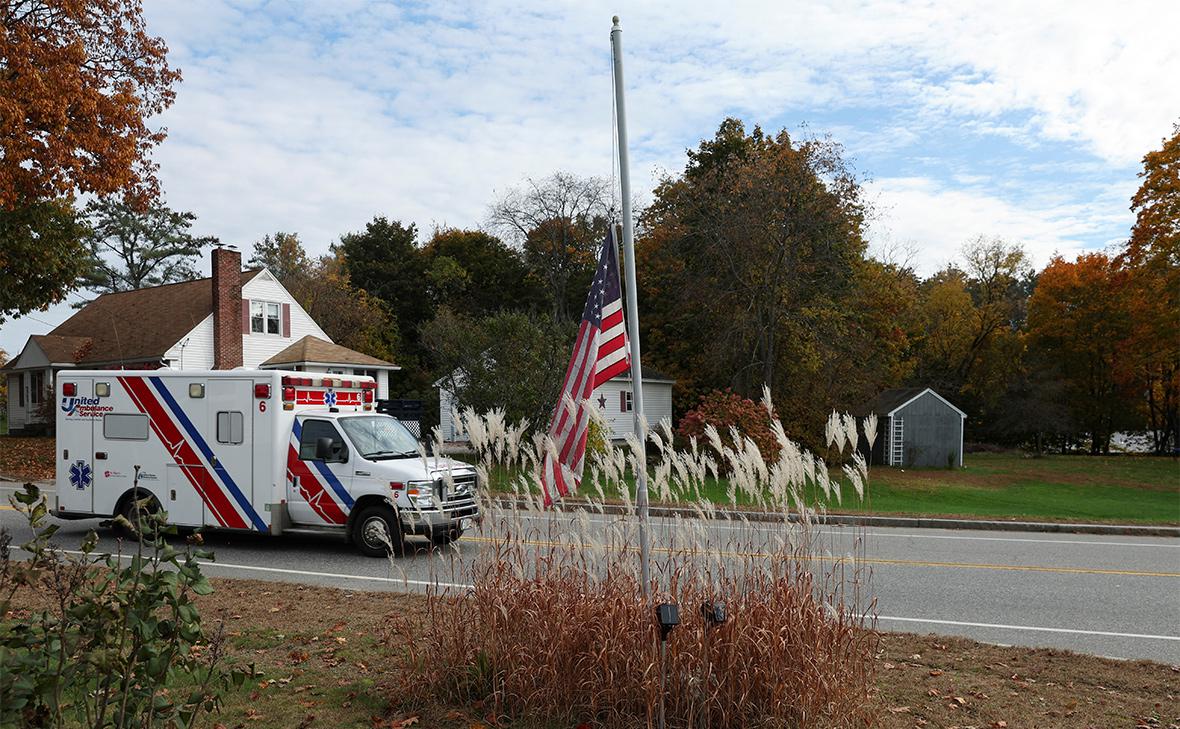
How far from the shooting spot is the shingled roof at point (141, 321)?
36.5 metres

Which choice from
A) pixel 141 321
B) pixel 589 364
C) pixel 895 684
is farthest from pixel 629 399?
pixel 589 364

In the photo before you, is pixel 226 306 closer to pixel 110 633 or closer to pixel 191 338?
pixel 191 338

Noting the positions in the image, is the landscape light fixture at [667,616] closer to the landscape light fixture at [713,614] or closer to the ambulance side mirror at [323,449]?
the landscape light fixture at [713,614]

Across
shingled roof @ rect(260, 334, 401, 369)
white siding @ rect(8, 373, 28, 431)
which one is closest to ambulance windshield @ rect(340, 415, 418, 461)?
shingled roof @ rect(260, 334, 401, 369)

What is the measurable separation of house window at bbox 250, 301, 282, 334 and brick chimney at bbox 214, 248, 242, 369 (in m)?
2.42

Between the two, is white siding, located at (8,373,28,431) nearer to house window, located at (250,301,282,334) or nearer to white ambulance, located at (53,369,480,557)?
house window, located at (250,301,282,334)

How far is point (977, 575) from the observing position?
11227 millimetres

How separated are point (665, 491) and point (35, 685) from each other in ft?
11.7

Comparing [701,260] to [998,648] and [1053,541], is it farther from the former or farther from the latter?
[998,648]

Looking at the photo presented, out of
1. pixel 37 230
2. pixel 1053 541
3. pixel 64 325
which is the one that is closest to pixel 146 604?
pixel 1053 541

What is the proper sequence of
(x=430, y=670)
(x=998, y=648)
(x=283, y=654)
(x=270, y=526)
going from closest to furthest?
1. (x=430, y=670)
2. (x=283, y=654)
3. (x=998, y=648)
4. (x=270, y=526)

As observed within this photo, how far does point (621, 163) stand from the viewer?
5.74m

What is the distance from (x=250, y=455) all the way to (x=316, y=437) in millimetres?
948

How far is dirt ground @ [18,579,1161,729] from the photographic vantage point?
17.3ft
